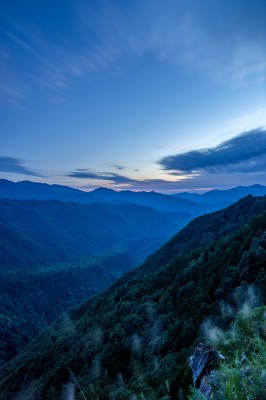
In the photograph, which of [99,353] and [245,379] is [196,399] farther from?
[99,353]

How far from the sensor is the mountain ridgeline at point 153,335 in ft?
151

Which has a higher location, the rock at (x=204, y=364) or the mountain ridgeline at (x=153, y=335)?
the rock at (x=204, y=364)

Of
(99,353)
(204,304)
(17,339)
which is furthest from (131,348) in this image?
(17,339)

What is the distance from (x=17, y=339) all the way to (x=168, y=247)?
130 m

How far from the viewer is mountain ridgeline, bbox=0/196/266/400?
45969 millimetres

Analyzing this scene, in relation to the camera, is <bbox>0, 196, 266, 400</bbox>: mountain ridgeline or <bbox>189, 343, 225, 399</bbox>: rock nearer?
Answer: <bbox>189, 343, 225, 399</bbox>: rock

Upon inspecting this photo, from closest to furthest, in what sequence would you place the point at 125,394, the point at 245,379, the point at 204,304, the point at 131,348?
the point at 245,379 < the point at 125,394 < the point at 204,304 < the point at 131,348

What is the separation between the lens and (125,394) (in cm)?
4238

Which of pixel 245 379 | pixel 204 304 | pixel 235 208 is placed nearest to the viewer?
pixel 245 379

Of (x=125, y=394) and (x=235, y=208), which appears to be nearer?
(x=125, y=394)

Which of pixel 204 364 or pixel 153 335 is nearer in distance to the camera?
pixel 204 364

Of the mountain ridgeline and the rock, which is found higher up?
the rock

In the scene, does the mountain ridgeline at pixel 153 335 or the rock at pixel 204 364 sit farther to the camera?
the mountain ridgeline at pixel 153 335

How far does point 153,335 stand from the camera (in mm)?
64750
